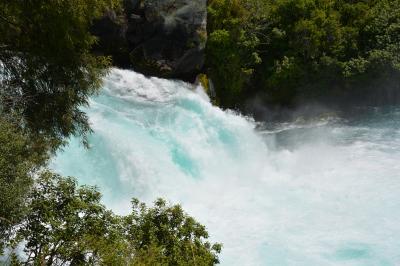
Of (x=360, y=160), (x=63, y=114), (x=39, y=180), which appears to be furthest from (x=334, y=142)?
(x=39, y=180)

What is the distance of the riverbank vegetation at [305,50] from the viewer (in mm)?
21922

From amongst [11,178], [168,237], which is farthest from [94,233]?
[11,178]

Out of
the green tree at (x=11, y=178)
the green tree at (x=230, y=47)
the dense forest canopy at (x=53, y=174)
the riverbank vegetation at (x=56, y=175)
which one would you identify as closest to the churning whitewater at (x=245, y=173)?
the green tree at (x=230, y=47)

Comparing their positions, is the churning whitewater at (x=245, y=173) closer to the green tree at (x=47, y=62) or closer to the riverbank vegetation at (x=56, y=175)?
the riverbank vegetation at (x=56, y=175)

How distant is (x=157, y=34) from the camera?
19.5 metres

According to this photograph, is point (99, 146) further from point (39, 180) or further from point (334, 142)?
point (334, 142)

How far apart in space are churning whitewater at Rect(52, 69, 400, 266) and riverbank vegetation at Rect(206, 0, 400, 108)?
98.0 inches

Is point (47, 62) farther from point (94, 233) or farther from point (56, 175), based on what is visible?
point (94, 233)

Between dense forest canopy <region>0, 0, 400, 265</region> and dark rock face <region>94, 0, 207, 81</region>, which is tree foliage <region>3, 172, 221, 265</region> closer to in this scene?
dense forest canopy <region>0, 0, 400, 265</region>

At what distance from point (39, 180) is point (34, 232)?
0.85m

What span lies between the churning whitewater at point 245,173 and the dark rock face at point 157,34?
0.79 meters

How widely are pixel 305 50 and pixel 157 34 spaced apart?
7517mm

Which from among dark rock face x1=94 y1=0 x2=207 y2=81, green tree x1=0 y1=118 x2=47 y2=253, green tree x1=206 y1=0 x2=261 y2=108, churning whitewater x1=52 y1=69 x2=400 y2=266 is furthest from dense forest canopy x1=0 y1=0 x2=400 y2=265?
green tree x1=206 y1=0 x2=261 y2=108

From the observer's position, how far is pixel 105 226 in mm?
7660
